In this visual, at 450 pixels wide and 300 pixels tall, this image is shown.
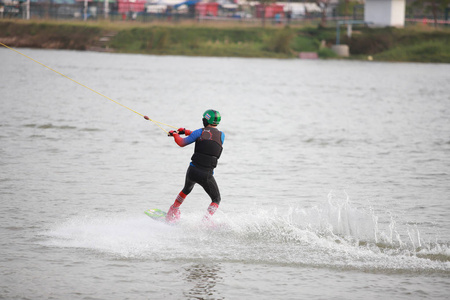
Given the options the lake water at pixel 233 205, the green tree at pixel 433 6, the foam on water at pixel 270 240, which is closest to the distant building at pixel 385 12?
the green tree at pixel 433 6

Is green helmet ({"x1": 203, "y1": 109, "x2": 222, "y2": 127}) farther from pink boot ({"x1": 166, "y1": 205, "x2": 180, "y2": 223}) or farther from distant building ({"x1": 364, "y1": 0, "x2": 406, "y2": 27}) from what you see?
distant building ({"x1": 364, "y1": 0, "x2": 406, "y2": 27})

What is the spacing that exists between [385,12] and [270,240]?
62.8 metres

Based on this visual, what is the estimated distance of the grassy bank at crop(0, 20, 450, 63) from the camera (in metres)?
66.4

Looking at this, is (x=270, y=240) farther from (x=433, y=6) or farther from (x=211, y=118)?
(x=433, y=6)

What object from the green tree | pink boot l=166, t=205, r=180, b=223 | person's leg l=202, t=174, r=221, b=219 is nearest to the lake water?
pink boot l=166, t=205, r=180, b=223

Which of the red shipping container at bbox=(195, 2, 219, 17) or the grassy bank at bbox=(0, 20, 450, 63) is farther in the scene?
the red shipping container at bbox=(195, 2, 219, 17)

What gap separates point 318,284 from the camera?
874 cm

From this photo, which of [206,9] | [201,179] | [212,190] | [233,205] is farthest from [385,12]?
[201,179]

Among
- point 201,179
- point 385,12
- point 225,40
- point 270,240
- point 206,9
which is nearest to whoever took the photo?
point 270,240

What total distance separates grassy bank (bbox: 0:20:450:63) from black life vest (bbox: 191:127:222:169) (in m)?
56.9

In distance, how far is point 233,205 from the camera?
42.5 feet

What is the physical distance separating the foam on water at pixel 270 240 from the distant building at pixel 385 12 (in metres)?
60.6

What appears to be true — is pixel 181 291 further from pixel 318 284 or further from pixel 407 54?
pixel 407 54

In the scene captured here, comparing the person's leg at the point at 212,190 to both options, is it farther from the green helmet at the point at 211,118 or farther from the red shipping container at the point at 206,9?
the red shipping container at the point at 206,9
